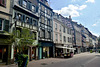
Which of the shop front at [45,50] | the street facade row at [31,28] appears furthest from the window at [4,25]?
the shop front at [45,50]

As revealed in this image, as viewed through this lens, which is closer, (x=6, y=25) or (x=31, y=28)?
(x=6, y=25)

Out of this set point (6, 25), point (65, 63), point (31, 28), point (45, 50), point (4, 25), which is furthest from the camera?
point (45, 50)

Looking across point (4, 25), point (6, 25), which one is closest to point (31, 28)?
point (6, 25)

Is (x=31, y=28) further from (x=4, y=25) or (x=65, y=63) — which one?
(x=65, y=63)

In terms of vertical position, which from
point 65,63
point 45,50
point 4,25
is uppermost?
point 4,25

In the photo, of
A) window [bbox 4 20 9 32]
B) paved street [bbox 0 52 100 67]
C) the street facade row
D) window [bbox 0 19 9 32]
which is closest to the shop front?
the street facade row

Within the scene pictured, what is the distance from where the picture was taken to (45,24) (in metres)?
21.8

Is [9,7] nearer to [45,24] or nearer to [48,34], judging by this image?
[45,24]

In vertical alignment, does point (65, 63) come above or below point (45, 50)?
below

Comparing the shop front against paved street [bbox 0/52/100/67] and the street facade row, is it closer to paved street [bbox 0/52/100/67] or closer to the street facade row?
the street facade row

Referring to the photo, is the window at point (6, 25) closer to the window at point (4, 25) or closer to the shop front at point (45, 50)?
the window at point (4, 25)

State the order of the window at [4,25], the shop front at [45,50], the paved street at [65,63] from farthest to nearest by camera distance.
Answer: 1. the shop front at [45,50]
2. the window at [4,25]
3. the paved street at [65,63]

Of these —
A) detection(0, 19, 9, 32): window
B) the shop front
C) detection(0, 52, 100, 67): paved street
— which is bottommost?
detection(0, 52, 100, 67): paved street

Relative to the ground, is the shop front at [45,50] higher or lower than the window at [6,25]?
lower
